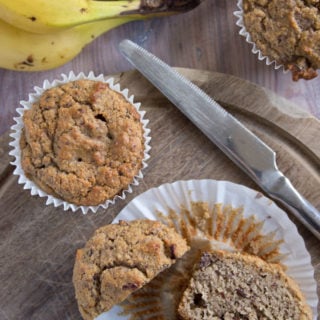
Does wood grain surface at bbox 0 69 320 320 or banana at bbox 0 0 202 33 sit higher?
banana at bbox 0 0 202 33

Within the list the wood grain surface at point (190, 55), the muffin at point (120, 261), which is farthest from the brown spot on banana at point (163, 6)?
the muffin at point (120, 261)

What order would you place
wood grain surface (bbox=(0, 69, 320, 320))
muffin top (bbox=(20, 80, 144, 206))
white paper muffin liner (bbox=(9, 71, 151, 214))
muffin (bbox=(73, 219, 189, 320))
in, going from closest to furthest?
muffin (bbox=(73, 219, 189, 320))
muffin top (bbox=(20, 80, 144, 206))
white paper muffin liner (bbox=(9, 71, 151, 214))
wood grain surface (bbox=(0, 69, 320, 320))

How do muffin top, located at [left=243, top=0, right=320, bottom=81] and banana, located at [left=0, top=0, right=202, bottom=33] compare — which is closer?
banana, located at [left=0, top=0, right=202, bottom=33]

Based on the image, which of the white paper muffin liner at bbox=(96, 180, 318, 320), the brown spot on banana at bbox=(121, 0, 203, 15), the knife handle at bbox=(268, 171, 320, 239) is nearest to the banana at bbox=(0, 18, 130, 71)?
the brown spot on banana at bbox=(121, 0, 203, 15)

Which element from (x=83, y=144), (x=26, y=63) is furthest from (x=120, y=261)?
(x=26, y=63)

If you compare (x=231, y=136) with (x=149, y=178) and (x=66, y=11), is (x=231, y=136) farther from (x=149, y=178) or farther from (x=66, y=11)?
(x=66, y=11)

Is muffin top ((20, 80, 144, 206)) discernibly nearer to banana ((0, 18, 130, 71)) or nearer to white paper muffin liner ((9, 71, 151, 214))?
white paper muffin liner ((9, 71, 151, 214))

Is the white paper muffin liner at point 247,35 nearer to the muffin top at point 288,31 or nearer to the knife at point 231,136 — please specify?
the muffin top at point 288,31
